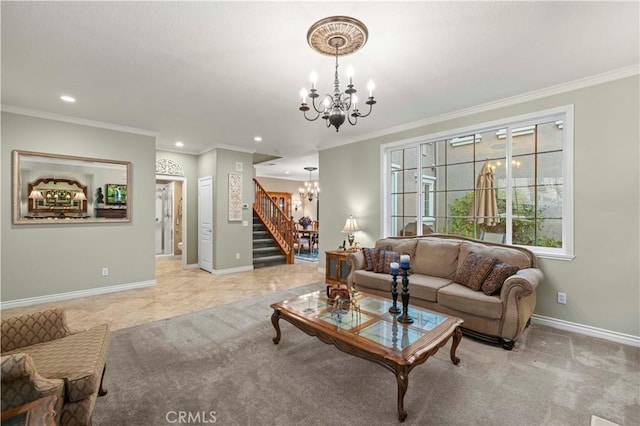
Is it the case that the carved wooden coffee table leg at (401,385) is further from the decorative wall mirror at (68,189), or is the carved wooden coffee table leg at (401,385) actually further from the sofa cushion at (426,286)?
the decorative wall mirror at (68,189)

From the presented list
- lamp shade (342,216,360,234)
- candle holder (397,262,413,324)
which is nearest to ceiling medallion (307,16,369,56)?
candle holder (397,262,413,324)

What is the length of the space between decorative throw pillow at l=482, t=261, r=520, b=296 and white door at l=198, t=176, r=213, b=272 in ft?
17.5

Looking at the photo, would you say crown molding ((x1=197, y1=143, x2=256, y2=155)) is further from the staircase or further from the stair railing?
the staircase

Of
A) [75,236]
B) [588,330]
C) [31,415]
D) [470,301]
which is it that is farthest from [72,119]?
[588,330]

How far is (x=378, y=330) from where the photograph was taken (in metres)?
2.30

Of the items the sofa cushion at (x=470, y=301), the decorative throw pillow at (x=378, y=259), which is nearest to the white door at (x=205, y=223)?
the decorative throw pillow at (x=378, y=259)

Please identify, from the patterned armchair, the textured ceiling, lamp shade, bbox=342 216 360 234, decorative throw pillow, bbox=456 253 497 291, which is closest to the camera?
the patterned armchair

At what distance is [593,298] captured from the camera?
3.13 metres

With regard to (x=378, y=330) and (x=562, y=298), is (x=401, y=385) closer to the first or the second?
(x=378, y=330)

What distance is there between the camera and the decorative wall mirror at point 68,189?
416 centimetres

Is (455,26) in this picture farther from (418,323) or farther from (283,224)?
(283,224)

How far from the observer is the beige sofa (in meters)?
2.80

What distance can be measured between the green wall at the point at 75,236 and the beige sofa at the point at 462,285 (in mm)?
3800

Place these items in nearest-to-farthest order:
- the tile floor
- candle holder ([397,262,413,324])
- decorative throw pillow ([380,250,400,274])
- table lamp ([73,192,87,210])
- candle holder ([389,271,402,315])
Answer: candle holder ([397,262,413,324]), candle holder ([389,271,402,315]), the tile floor, decorative throw pillow ([380,250,400,274]), table lamp ([73,192,87,210])
